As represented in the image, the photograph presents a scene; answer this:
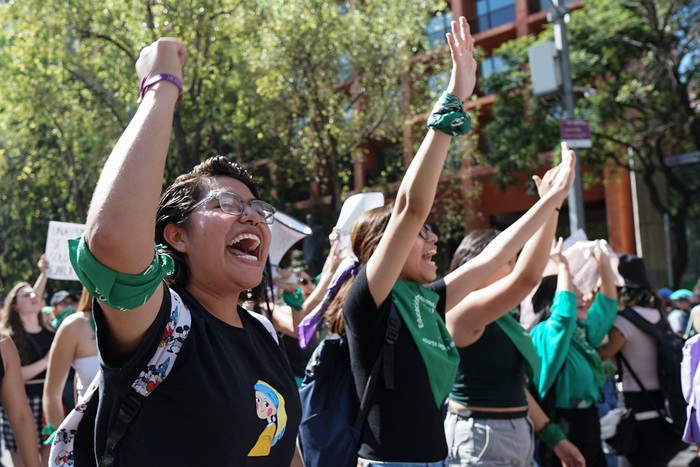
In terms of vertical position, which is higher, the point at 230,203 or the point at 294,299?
the point at 230,203

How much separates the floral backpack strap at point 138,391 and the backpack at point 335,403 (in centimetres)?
112

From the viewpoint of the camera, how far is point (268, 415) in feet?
6.33

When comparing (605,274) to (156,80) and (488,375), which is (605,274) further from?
(156,80)

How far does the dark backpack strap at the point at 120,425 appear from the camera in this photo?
1.69 metres

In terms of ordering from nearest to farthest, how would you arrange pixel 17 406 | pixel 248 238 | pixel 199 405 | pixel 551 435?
pixel 199 405
pixel 248 238
pixel 17 406
pixel 551 435

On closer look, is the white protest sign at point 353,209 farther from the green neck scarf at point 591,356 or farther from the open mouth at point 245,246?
the open mouth at point 245,246

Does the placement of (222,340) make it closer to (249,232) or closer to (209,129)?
(249,232)

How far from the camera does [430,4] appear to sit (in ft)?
63.9

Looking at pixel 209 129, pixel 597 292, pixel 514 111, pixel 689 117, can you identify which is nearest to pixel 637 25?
pixel 689 117

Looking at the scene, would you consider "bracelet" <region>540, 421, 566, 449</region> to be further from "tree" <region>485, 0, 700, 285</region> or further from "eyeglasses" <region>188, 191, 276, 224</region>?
"tree" <region>485, 0, 700, 285</region>

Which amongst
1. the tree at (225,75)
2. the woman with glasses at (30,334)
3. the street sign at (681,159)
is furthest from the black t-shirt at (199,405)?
the street sign at (681,159)

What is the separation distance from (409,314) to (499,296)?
0.64 m

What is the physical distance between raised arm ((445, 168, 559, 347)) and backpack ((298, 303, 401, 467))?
578mm

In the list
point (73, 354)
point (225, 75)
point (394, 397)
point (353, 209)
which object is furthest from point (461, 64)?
point (225, 75)
